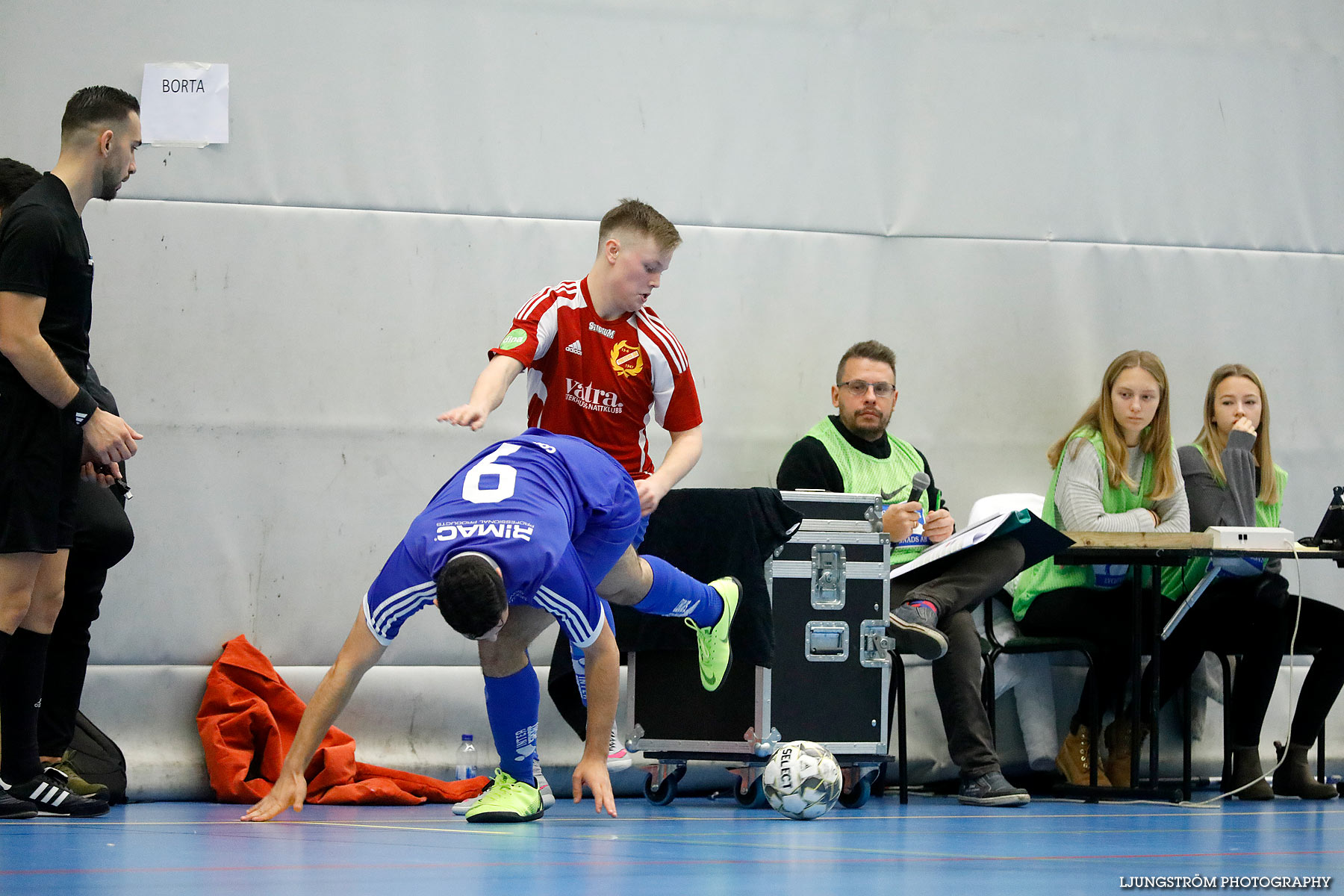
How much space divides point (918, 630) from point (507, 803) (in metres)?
1.50

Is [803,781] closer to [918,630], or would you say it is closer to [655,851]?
[918,630]

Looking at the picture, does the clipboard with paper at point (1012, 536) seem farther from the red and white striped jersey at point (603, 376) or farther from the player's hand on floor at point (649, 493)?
the player's hand on floor at point (649, 493)

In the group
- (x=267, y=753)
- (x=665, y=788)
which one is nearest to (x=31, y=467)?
(x=267, y=753)

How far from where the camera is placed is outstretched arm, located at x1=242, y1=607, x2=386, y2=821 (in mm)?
3318

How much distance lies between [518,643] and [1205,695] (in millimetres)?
3157

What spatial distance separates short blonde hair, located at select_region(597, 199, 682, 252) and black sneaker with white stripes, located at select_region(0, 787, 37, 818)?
7.26 ft

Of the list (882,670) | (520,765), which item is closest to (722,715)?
(882,670)

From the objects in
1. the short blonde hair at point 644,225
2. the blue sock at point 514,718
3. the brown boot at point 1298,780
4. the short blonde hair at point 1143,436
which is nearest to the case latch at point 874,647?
the short blonde hair at point 1143,436

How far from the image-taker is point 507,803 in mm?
3504

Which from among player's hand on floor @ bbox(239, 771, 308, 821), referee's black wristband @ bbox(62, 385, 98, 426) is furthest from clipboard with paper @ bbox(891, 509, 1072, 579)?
referee's black wristband @ bbox(62, 385, 98, 426)

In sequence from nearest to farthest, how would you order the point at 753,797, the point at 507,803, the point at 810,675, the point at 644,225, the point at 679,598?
the point at 507,803 → the point at 679,598 → the point at 644,225 → the point at 753,797 → the point at 810,675

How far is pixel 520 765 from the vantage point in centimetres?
360

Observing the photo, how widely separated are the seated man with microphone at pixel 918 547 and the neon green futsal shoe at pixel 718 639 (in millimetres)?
653

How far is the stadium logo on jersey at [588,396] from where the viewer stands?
4207 millimetres
